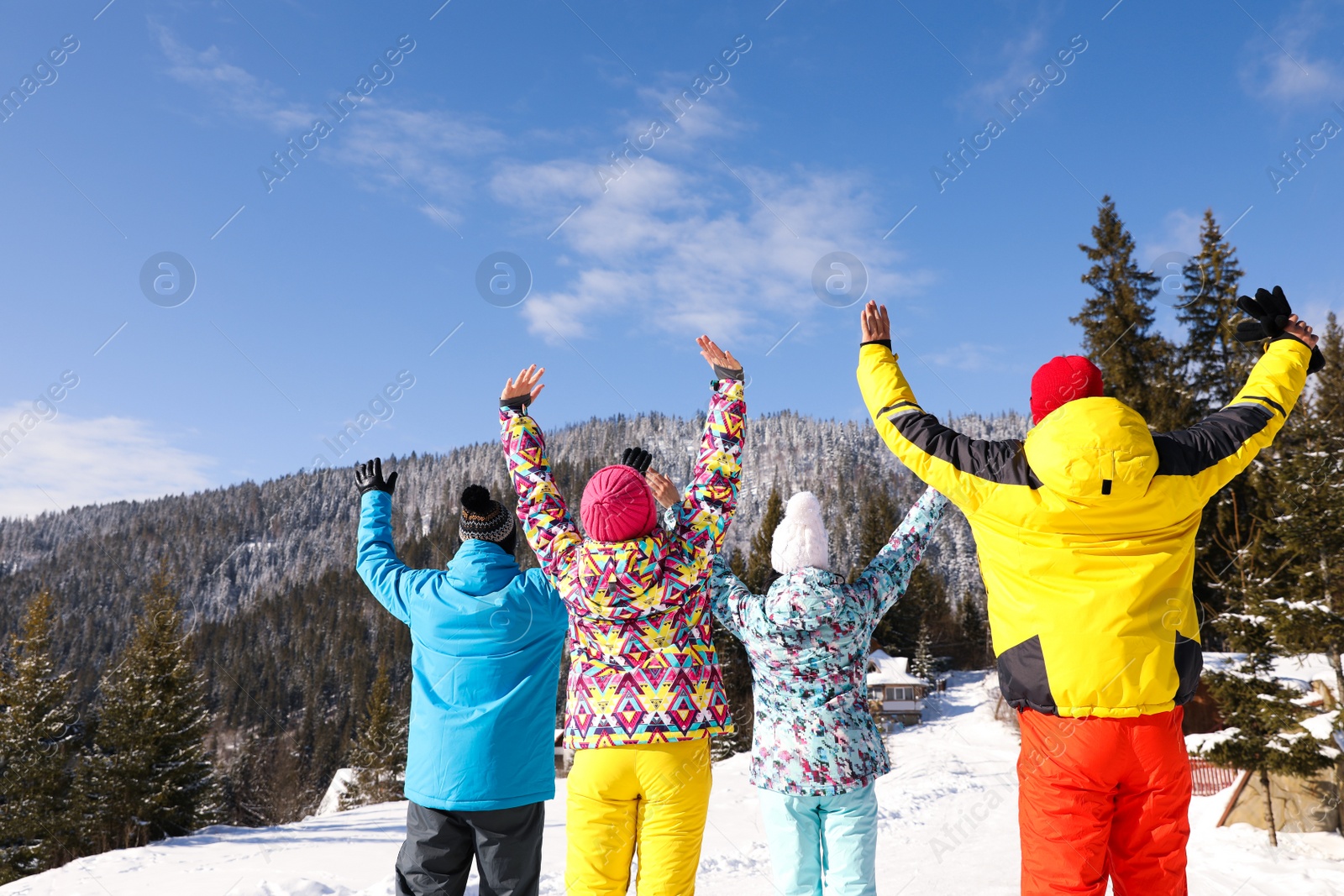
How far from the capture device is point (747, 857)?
27.2 ft

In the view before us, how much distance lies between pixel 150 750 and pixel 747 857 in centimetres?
2689

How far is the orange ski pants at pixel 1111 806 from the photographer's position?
8.80 feet

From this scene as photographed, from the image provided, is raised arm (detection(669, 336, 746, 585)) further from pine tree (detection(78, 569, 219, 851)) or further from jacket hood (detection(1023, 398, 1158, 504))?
pine tree (detection(78, 569, 219, 851))

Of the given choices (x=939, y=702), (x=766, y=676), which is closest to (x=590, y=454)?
(x=939, y=702)

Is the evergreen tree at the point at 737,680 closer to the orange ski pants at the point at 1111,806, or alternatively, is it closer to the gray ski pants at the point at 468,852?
the gray ski pants at the point at 468,852

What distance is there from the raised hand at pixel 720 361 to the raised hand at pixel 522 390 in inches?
35.4

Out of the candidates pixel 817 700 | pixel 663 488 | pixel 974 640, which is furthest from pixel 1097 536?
pixel 974 640

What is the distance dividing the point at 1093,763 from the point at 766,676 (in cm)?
156

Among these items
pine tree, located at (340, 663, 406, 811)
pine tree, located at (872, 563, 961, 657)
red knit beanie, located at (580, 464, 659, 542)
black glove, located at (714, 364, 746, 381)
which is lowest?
pine tree, located at (340, 663, 406, 811)

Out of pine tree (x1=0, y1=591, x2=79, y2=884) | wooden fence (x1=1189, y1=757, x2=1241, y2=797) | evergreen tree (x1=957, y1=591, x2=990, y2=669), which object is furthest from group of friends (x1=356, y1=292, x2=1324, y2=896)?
evergreen tree (x1=957, y1=591, x2=990, y2=669)

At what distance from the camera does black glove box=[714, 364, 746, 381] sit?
368cm

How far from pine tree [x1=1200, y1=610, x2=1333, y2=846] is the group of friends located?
10.3 metres

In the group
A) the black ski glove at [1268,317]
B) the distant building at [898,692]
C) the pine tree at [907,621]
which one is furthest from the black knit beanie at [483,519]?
the pine tree at [907,621]

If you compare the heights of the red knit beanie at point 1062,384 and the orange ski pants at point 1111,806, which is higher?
the red knit beanie at point 1062,384
